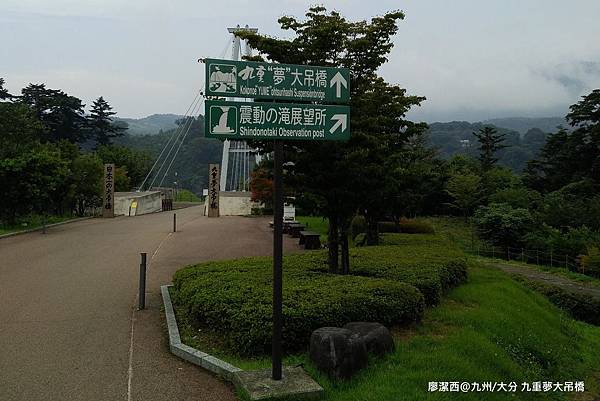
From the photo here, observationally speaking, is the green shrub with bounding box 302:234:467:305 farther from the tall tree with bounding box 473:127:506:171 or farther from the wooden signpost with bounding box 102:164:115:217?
the tall tree with bounding box 473:127:506:171

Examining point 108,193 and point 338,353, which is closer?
point 338,353

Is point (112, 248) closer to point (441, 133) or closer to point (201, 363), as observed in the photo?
point (201, 363)

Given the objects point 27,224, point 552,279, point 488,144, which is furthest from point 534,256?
point 488,144

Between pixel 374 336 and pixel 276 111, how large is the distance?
2.60 meters

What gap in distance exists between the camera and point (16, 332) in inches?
259

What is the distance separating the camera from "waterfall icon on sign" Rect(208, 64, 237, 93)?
484 cm

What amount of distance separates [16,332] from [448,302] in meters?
6.38

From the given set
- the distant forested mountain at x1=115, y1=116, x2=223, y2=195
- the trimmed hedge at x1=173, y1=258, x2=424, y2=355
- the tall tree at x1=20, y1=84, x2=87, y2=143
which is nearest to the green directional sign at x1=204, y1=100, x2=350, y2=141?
the trimmed hedge at x1=173, y1=258, x2=424, y2=355

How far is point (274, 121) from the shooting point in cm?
478

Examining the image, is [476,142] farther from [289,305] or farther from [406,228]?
[289,305]

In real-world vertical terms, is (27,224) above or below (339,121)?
below

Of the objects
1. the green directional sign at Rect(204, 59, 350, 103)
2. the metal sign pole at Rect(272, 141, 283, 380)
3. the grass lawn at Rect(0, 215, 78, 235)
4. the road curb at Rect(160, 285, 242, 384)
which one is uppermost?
the green directional sign at Rect(204, 59, 350, 103)

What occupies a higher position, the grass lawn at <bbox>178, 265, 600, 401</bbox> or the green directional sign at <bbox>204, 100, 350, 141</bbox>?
the green directional sign at <bbox>204, 100, 350, 141</bbox>

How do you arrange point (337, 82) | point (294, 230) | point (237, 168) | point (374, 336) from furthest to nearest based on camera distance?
point (237, 168)
point (294, 230)
point (374, 336)
point (337, 82)
